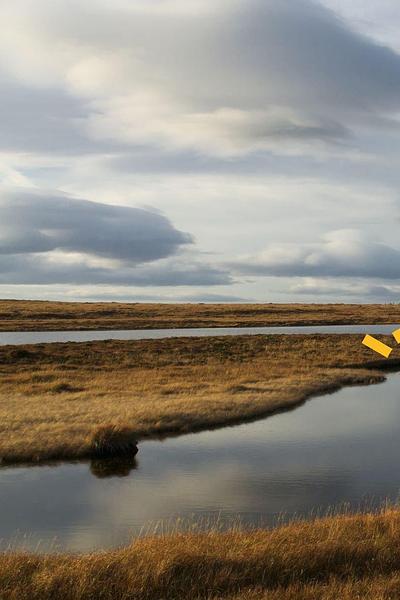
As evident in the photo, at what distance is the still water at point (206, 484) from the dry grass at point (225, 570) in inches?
135

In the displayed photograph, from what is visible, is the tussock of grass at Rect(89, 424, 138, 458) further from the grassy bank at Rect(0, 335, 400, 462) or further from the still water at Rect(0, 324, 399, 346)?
the still water at Rect(0, 324, 399, 346)

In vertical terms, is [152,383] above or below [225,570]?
below

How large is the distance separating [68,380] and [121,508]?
77.2 ft

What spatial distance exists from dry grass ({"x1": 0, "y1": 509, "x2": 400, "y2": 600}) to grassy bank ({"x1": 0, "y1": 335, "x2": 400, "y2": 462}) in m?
12.5

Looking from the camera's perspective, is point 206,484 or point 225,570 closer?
point 225,570

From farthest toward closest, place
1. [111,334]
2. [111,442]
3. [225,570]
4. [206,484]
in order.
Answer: [111,334]
[111,442]
[206,484]
[225,570]

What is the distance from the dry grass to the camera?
1024 cm

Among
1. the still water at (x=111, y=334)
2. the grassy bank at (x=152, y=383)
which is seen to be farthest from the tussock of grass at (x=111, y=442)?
the still water at (x=111, y=334)

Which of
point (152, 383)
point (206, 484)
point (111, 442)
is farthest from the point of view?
point (152, 383)

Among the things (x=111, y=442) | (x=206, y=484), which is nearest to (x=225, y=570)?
(x=206, y=484)

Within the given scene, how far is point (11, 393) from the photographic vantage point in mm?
35250

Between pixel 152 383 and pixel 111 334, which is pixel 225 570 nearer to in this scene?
pixel 152 383

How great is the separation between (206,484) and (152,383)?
1948 cm

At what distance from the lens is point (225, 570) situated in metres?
11.2
